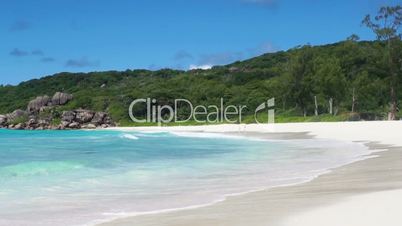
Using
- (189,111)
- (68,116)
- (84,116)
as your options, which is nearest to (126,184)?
(189,111)

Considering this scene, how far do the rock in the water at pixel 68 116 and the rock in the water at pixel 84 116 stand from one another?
2.80 feet

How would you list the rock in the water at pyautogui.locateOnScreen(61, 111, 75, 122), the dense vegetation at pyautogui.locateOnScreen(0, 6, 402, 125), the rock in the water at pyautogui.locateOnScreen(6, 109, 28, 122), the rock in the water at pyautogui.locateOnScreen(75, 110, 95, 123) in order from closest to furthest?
the dense vegetation at pyautogui.locateOnScreen(0, 6, 402, 125), the rock in the water at pyautogui.locateOnScreen(75, 110, 95, 123), the rock in the water at pyautogui.locateOnScreen(61, 111, 75, 122), the rock in the water at pyautogui.locateOnScreen(6, 109, 28, 122)

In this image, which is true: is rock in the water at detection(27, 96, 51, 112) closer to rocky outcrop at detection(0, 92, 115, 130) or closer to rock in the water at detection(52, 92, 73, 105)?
rocky outcrop at detection(0, 92, 115, 130)

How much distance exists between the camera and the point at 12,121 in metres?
111

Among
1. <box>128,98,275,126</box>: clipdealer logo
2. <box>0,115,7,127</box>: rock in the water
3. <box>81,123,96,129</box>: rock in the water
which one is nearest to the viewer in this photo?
<box>128,98,275,126</box>: clipdealer logo

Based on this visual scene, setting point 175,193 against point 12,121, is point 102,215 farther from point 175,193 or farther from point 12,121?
point 12,121

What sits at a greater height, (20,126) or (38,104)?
(38,104)

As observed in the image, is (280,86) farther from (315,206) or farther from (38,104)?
(38,104)

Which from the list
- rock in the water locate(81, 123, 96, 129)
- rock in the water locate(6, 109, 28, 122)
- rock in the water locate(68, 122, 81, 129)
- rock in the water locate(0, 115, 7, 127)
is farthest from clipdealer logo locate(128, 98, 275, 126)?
rock in the water locate(0, 115, 7, 127)

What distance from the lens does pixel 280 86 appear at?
6781cm

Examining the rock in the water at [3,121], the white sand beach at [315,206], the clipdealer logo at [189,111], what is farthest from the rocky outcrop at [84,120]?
the white sand beach at [315,206]

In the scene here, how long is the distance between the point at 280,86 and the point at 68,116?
50.4 meters

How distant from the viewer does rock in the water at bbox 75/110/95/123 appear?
9962 centimetres

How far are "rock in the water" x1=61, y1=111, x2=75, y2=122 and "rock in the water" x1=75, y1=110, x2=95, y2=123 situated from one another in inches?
33.6
